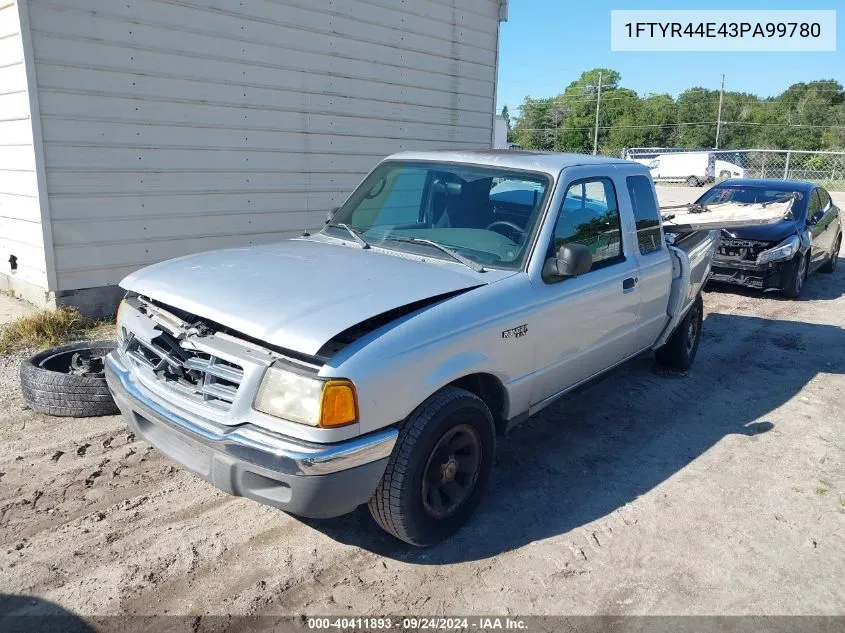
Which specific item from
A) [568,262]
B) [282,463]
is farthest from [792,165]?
[282,463]

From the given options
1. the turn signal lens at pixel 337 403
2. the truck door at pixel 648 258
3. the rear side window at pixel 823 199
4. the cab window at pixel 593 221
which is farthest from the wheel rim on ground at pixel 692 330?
the rear side window at pixel 823 199

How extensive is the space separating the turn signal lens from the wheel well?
0.85 metres

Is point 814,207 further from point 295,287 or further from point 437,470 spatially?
point 295,287

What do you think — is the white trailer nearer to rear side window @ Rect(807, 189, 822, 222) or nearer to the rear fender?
rear side window @ Rect(807, 189, 822, 222)

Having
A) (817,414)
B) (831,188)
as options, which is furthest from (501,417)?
(831,188)

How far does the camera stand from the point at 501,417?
3.83 m

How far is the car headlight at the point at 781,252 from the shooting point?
9.37 metres

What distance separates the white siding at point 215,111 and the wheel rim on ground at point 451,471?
4915 mm

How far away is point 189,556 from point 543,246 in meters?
2.47

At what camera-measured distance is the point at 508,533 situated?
143 inches

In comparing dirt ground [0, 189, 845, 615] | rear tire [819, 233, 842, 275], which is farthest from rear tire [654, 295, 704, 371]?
rear tire [819, 233, 842, 275]

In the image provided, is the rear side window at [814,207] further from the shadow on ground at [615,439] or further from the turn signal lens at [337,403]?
the turn signal lens at [337,403]

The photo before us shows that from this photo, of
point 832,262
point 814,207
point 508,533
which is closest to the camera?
point 508,533

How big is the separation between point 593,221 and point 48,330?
4.88m
